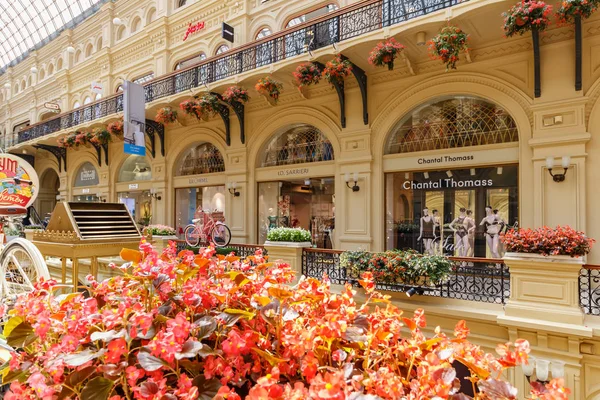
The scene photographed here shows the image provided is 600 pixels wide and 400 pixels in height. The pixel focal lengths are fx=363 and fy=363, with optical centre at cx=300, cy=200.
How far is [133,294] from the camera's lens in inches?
55.2

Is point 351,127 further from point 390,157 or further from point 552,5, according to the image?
point 552,5

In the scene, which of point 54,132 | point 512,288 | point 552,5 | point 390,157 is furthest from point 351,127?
point 54,132

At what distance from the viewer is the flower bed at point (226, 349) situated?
974 mm

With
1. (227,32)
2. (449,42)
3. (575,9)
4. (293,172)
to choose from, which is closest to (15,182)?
(449,42)

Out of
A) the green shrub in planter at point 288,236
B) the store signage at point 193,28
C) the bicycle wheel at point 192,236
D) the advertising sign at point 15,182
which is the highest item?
the store signage at point 193,28

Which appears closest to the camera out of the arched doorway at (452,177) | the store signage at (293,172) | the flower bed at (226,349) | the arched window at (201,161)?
the flower bed at (226,349)

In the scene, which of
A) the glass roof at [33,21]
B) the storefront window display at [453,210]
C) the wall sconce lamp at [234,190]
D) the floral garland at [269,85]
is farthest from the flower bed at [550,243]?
the glass roof at [33,21]

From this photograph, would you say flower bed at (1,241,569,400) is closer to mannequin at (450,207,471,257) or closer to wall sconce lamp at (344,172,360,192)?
mannequin at (450,207,471,257)

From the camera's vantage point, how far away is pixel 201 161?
51.9 ft

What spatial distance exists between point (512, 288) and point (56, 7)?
3157cm

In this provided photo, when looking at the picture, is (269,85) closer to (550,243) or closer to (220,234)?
(220,234)

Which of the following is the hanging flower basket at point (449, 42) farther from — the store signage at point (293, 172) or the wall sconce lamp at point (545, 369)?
the wall sconce lamp at point (545, 369)

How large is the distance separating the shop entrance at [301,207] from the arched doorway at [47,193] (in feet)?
65.4

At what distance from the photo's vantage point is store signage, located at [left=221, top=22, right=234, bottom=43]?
1365cm
